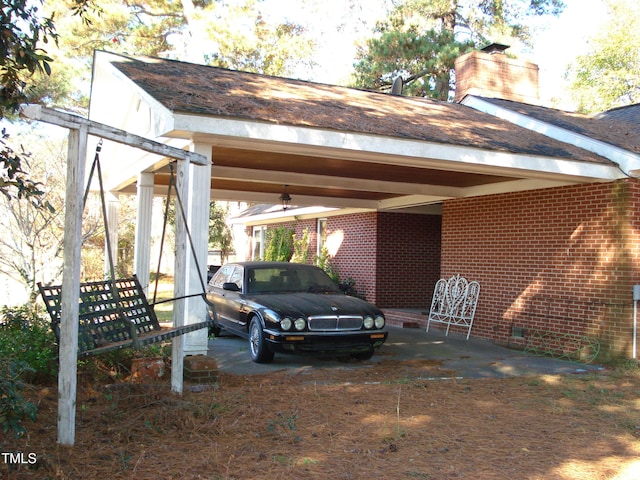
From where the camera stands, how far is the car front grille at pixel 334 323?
748 centimetres

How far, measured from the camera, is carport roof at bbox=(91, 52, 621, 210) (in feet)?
22.4

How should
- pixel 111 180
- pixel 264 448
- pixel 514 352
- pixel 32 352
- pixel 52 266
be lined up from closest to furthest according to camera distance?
1. pixel 264 448
2. pixel 32 352
3. pixel 514 352
4. pixel 111 180
5. pixel 52 266

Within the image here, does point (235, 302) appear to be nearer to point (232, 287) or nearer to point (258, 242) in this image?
point (232, 287)

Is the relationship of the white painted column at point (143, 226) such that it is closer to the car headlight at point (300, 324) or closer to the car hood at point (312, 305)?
the car hood at point (312, 305)

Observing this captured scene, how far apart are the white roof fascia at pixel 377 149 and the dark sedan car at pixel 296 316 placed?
207 centimetres

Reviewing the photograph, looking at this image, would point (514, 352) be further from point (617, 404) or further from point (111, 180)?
point (111, 180)

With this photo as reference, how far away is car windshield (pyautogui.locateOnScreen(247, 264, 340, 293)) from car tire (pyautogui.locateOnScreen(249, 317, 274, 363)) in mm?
977

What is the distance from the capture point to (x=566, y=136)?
31.4 ft

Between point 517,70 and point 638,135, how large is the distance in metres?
4.65

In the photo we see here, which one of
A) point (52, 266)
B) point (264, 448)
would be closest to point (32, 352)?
point (264, 448)

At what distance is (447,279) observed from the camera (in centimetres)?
1202

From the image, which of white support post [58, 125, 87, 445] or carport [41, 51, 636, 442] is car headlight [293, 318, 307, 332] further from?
white support post [58, 125, 87, 445]

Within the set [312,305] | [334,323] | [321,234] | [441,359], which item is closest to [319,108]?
[312,305]

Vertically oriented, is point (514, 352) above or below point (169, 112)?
below
